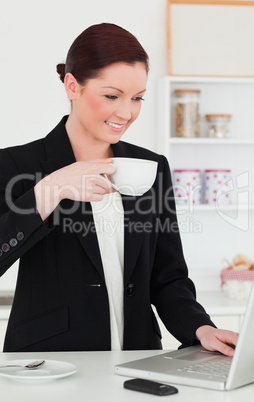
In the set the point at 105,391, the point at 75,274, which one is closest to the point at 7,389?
the point at 105,391

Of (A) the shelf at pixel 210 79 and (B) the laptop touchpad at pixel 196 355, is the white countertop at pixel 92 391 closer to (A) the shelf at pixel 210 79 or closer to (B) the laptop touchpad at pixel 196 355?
(B) the laptop touchpad at pixel 196 355

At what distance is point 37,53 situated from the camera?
3.51 m

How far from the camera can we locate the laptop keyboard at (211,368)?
125 centimetres

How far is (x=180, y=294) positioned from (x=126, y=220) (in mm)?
244

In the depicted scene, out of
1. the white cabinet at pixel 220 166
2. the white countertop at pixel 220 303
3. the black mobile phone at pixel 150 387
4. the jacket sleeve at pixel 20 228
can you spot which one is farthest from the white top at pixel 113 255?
the white cabinet at pixel 220 166

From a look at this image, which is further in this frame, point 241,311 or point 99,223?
point 241,311

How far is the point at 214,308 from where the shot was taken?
3.09 meters

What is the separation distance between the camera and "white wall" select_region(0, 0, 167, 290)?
3482 millimetres

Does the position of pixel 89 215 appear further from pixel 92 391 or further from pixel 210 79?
pixel 210 79

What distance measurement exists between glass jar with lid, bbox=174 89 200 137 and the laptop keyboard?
7.40 feet

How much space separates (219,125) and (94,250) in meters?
2.04

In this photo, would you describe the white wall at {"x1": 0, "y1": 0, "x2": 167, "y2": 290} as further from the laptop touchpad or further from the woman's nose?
the laptop touchpad

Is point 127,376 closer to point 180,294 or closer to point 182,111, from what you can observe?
point 180,294

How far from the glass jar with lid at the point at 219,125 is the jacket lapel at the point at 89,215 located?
1816mm
